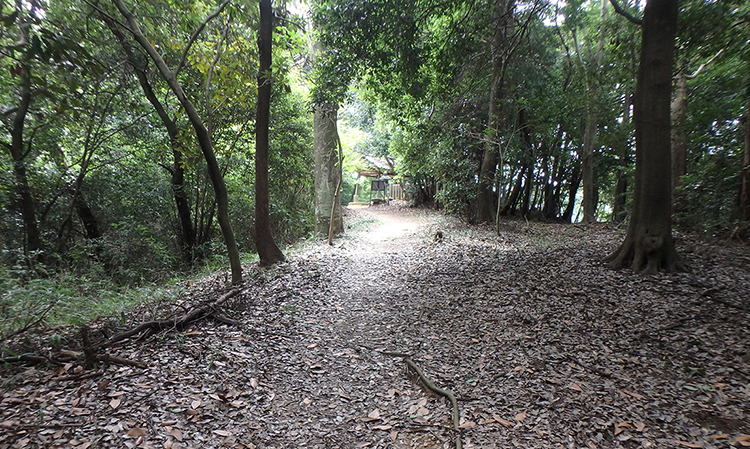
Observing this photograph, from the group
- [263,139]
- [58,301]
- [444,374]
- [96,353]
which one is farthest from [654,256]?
[58,301]

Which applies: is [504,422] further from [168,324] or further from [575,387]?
[168,324]

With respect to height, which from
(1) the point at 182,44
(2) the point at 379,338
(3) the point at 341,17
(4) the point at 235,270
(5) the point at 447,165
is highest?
(3) the point at 341,17

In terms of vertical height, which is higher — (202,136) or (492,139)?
(492,139)

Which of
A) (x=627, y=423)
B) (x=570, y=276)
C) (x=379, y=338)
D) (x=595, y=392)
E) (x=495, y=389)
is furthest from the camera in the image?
(x=570, y=276)

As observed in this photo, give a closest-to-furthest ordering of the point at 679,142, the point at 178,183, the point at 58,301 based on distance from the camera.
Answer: the point at 58,301 → the point at 679,142 → the point at 178,183

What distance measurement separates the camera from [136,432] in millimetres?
2545

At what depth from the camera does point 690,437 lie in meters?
2.45

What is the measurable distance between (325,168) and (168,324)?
7145mm

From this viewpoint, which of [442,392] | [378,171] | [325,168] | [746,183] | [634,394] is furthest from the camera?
[378,171]

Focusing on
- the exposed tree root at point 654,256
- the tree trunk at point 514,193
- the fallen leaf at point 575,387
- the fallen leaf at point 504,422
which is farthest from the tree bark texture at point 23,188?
the tree trunk at point 514,193

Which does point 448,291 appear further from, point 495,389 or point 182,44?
point 182,44

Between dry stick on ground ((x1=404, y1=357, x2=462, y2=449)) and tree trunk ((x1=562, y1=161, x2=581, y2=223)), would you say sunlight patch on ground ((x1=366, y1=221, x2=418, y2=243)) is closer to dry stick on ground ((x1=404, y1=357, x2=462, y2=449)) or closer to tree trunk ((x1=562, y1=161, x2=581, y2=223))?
dry stick on ground ((x1=404, y1=357, x2=462, y2=449))

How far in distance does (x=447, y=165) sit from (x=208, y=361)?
12.0 m

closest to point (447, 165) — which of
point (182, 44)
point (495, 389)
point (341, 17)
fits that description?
point (341, 17)
